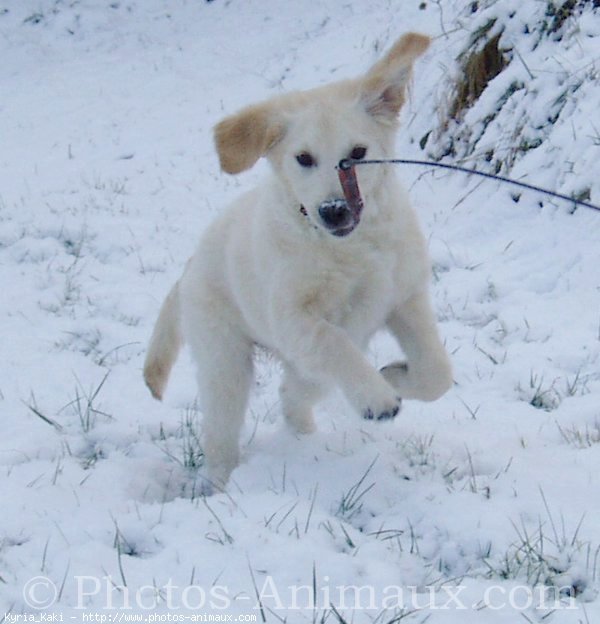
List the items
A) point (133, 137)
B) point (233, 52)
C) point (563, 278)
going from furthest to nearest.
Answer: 1. point (233, 52)
2. point (133, 137)
3. point (563, 278)

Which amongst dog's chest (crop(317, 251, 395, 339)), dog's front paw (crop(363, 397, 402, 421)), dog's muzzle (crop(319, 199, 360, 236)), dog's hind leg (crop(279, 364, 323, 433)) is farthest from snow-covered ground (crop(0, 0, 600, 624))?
dog's muzzle (crop(319, 199, 360, 236))

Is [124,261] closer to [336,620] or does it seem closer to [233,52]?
[336,620]

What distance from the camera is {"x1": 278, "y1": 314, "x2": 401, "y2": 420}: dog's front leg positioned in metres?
2.99

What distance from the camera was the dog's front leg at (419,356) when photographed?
3369 millimetres

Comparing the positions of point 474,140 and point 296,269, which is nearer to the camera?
point 296,269

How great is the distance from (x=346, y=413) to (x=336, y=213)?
1.33 m

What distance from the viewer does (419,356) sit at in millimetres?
3422

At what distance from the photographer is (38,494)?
3.06 m

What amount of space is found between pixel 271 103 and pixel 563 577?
1902mm

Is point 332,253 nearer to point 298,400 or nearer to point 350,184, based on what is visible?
point 350,184

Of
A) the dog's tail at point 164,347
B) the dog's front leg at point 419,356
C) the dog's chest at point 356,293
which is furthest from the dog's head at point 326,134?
the dog's tail at point 164,347

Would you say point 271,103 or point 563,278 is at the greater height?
point 271,103

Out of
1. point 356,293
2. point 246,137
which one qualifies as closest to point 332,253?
point 356,293

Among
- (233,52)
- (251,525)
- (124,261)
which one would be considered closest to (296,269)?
(251,525)
